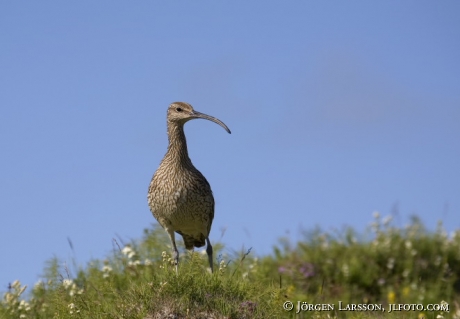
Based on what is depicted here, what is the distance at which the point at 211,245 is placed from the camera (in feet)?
35.9

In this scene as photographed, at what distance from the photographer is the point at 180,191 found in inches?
385

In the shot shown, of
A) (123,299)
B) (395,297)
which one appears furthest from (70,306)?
(395,297)

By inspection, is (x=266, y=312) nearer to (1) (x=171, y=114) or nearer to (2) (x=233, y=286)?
(2) (x=233, y=286)

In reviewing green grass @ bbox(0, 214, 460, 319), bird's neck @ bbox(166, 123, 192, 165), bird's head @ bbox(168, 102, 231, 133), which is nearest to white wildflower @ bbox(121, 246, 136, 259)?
green grass @ bbox(0, 214, 460, 319)

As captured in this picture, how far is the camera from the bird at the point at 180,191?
981 cm

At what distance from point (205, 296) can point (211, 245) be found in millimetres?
3373

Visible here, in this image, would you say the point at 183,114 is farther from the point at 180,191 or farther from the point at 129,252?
the point at 129,252

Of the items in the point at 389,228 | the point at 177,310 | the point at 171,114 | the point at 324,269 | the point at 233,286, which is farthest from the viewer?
the point at 389,228

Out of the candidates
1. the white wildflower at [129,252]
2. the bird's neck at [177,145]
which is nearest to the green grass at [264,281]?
the white wildflower at [129,252]

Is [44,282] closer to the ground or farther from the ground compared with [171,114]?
closer to the ground

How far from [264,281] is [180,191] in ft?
5.73

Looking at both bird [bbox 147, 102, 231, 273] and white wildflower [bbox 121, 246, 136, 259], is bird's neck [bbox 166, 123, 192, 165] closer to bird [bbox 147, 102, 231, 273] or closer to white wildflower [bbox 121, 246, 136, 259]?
bird [bbox 147, 102, 231, 273]

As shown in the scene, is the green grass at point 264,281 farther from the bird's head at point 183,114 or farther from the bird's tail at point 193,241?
the bird's head at point 183,114

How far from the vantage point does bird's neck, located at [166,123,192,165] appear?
10.2 metres
